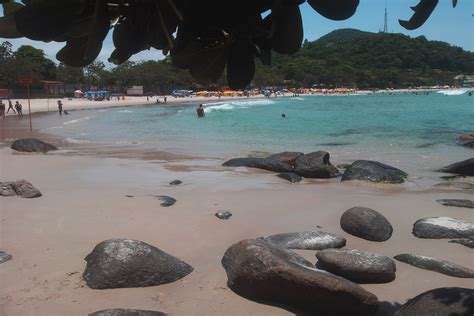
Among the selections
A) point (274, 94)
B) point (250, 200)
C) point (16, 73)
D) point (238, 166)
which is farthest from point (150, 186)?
point (274, 94)

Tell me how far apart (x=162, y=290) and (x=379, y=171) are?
6683 millimetres

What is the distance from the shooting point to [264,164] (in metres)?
10.9

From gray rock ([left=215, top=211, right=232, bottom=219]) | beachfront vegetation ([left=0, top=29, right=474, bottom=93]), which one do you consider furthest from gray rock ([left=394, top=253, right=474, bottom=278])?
beachfront vegetation ([left=0, top=29, right=474, bottom=93])

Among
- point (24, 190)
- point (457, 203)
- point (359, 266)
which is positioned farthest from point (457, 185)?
point (24, 190)

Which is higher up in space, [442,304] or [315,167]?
[442,304]

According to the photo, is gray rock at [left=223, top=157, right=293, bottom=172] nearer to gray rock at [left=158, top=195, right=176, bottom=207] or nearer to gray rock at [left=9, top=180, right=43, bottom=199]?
gray rock at [left=158, top=195, right=176, bottom=207]

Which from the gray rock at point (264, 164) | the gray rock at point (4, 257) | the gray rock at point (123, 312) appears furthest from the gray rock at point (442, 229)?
the gray rock at point (264, 164)

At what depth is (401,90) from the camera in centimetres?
12488

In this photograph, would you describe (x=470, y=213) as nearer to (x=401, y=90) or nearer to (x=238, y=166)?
(x=238, y=166)

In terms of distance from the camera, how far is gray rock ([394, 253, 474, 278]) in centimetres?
431

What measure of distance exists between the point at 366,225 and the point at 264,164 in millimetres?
5462

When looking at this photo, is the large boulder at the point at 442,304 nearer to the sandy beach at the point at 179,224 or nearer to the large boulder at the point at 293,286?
the large boulder at the point at 293,286

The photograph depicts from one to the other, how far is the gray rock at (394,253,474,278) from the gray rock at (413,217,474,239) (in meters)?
0.93

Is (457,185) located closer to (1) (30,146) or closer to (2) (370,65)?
(1) (30,146)
